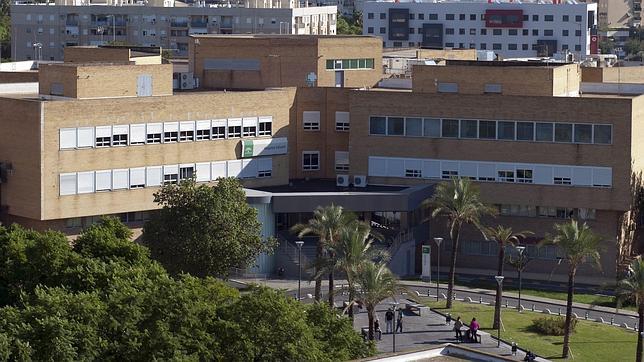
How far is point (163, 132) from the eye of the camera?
368 ft

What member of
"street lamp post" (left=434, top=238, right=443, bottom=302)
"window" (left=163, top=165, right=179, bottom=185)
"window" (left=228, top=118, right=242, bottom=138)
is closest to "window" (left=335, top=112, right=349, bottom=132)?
"window" (left=228, top=118, right=242, bottom=138)

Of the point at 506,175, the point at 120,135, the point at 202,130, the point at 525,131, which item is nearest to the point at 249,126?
the point at 202,130


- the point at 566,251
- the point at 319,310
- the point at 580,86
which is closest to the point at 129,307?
the point at 319,310

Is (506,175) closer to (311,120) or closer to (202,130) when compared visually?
(311,120)

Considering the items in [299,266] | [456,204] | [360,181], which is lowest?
[299,266]

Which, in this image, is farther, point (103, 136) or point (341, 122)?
point (341, 122)

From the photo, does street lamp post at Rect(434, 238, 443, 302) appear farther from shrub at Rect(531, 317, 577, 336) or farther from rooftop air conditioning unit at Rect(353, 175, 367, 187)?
shrub at Rect(531, 317, 577, 336)

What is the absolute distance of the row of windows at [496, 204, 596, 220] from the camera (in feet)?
379

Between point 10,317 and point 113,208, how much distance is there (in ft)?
116

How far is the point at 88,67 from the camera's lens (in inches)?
4377

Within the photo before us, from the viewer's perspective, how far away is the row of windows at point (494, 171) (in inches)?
4510

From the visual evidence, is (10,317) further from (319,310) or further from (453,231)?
(453,231)

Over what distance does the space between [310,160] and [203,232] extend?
2437cm

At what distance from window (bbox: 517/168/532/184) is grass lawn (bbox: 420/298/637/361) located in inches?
580
